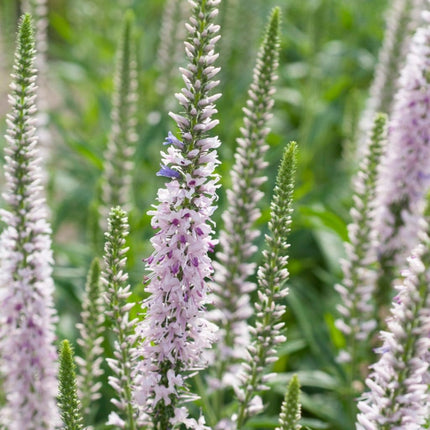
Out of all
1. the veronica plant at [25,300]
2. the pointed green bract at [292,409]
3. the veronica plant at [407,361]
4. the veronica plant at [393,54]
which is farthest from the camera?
the veronica plant at [393,54]

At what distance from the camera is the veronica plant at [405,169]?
15.3ft

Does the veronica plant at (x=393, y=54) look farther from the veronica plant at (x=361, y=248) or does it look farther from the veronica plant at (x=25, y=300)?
the veronica plant at (x=25, y=300)

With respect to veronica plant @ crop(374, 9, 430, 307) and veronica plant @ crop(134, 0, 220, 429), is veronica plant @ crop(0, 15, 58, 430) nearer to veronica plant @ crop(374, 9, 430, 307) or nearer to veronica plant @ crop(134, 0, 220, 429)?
veronica plant @ crop(134, 0, 220, 429)

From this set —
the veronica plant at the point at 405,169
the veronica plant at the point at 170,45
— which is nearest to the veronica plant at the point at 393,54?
the veronica plant at the point at 405,169

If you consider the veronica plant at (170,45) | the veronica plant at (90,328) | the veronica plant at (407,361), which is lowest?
the veronica plant at (90,328)

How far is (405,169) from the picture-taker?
16.0ft

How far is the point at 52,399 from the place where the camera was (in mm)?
3490

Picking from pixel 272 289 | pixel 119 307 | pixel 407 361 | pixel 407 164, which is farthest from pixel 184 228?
pixel 407 164

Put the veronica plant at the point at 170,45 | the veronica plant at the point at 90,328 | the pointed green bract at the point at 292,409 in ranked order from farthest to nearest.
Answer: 1. the veronica plant at the point at 170,45
2. the veronica plant at the point at 90,328
3. the pointed green bract at the point at 292,409

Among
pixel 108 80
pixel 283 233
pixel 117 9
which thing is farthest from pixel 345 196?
pixel 283 233

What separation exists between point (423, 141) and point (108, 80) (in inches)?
202

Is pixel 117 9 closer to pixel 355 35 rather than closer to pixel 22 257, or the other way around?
pixel 355 35

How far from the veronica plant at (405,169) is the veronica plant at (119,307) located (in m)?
2.37

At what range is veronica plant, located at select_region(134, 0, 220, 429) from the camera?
2443mm
